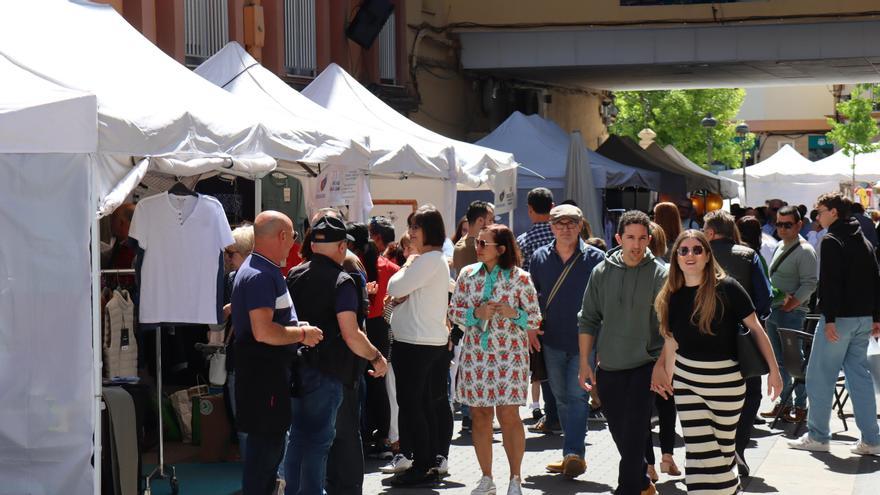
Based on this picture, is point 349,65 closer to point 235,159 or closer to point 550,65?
point 550,65

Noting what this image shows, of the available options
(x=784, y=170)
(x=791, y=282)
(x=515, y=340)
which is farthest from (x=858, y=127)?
(x=515, y=340)

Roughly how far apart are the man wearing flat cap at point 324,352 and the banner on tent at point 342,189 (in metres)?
4.25

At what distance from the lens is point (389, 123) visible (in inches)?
567

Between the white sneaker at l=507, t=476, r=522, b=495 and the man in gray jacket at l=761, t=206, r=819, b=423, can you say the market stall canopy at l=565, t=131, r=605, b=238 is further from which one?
the white sneaker at l=507, t=476, r=522, b=495

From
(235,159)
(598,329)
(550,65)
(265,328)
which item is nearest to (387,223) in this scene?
(235,159)

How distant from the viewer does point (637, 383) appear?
780 cm

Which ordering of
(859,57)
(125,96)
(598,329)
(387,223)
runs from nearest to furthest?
(125,96)
(598,329)
(387,223)
(859,57)

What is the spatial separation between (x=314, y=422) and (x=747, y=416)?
3.74m

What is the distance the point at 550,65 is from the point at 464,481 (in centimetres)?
1607

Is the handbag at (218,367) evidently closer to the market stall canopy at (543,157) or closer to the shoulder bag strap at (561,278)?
the shoulder bag strap at (561,278)

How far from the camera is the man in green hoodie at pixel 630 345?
25.6 feet

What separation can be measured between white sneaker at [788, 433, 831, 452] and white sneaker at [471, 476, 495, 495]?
10.8 feet

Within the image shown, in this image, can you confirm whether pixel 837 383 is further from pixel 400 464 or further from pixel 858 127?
pixel 858 127

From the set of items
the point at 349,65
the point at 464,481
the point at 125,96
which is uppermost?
the point at 349,65
